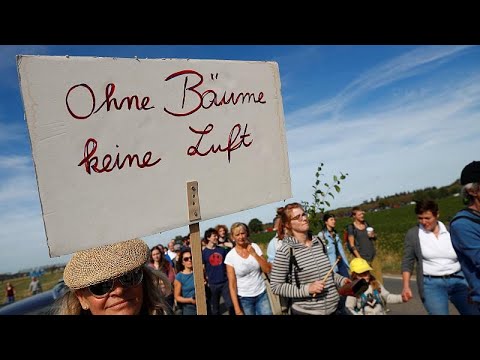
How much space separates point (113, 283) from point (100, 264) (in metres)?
0.09

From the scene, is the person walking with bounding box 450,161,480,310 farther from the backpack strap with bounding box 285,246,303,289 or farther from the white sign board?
the white sign board

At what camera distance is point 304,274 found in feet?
10.8

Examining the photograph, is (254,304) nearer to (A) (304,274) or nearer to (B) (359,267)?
(B) (359,267)

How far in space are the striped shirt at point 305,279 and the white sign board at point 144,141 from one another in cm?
135

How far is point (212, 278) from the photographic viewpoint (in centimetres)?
602

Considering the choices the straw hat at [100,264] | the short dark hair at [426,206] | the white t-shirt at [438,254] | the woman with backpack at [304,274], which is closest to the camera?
the straw hat at [100,264]

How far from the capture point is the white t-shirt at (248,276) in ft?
16.9

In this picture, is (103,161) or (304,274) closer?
(103,161)

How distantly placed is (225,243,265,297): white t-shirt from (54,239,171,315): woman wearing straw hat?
3378 millimetres

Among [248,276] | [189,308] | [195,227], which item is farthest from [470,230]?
[189,308]

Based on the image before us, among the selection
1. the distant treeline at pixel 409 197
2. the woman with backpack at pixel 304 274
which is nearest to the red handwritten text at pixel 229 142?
the woman with backpack at pixel 304 274

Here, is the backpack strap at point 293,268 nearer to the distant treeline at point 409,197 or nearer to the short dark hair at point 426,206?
the short dark hair at point 426,206
